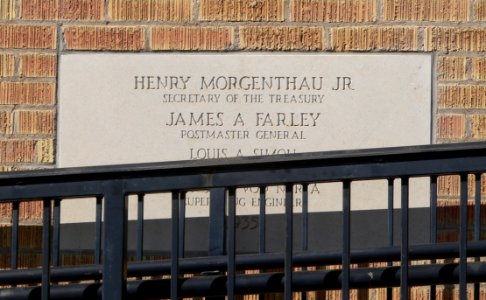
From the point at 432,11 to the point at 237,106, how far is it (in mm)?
956

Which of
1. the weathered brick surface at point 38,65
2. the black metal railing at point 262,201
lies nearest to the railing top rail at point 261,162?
the black metal railing at point 262,201

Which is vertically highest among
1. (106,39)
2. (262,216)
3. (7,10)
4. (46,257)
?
(7,10)

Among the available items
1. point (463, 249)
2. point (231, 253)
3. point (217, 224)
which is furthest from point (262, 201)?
point (463, 249)

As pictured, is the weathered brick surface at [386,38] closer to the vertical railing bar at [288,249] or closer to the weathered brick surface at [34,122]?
the weathered brick surface at [34,122]

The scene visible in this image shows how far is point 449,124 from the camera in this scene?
16.5ft

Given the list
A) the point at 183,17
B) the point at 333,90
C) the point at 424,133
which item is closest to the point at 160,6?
the point at 183,17

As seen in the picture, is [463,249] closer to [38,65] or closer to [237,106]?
[237,106]

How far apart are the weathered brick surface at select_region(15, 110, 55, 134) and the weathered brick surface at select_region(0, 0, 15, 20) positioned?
0.43m

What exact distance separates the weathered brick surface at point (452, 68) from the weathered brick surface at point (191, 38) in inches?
36.6

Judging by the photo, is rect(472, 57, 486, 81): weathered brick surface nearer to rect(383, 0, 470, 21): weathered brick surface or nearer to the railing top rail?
rect(383, 0, 470, 21): weathered brick surface

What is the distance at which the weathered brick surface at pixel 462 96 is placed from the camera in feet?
16.5

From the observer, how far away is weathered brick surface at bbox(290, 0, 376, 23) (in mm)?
5059

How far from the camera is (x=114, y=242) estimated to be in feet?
10.9

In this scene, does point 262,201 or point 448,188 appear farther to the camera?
point 448,188
